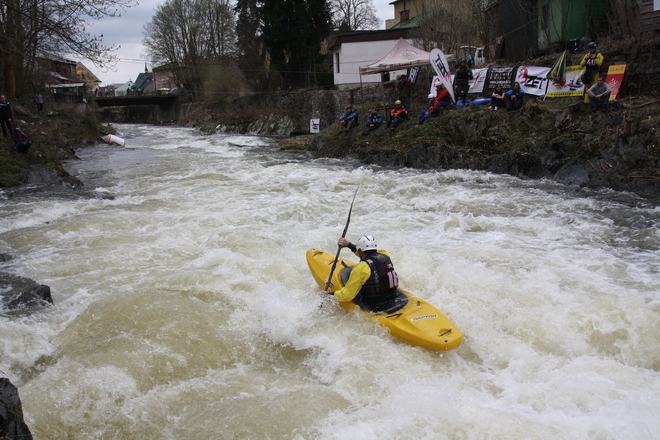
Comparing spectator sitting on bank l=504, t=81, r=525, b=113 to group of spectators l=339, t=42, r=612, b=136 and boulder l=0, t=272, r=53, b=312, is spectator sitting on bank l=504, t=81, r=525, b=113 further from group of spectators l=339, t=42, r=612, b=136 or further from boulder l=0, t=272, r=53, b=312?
boulder l=0, t=272, r=53, b=312

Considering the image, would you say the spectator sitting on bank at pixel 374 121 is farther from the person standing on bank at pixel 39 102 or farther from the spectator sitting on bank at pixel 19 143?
the person standing on bank at pixel 39 102

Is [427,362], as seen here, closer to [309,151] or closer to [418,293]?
[418,293]

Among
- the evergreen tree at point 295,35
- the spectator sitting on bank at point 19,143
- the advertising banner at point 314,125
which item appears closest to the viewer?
the spectator sitting on bank at point 19,143

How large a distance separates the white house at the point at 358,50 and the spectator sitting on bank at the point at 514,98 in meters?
15.2

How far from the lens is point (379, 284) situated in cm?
514

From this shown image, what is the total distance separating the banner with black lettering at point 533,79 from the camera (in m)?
13.7

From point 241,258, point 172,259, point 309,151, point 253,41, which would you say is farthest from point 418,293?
point 253,41

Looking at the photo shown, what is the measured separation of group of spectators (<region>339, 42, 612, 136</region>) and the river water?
10.4 ft

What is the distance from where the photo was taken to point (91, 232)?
26.6ft

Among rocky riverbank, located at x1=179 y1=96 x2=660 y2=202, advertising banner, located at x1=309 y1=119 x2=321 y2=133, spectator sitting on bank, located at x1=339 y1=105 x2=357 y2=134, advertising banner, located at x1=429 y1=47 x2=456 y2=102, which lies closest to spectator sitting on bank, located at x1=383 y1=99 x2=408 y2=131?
rocky riverbank, located at x1=179 y1=96 x2=660 y2=202

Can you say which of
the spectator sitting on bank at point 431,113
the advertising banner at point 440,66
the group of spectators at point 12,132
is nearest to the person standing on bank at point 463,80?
the advertising banner at point 440,66

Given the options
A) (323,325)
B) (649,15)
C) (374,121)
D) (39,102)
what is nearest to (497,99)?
(649,15)

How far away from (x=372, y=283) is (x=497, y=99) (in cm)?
1068

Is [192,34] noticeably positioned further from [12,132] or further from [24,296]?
[24,296]
